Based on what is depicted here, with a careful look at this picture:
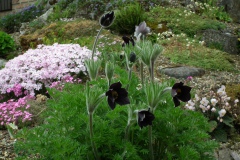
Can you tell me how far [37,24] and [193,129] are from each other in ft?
25.9

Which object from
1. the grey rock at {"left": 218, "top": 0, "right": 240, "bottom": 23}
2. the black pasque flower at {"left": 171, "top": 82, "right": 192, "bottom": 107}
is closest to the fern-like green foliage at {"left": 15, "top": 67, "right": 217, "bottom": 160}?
the black pasque flower at {"left": 171, "top": 82, "right": 192, "bottom": 107}

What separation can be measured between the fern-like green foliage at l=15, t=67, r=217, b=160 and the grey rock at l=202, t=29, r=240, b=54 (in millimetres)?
5211

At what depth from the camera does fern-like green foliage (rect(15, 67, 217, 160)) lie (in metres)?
1.99

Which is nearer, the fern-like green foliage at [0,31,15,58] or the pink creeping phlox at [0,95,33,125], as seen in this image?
the pink creeping phlox at [0,95,33,125]

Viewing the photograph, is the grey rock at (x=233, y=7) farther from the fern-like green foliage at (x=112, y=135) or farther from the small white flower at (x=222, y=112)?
the fern-like green foliage at (x=112, y=135)

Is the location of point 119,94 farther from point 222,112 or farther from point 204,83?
point 204,83

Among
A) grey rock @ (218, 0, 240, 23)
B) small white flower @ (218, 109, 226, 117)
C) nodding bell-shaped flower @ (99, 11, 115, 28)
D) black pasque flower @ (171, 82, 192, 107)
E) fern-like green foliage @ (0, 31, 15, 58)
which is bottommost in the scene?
fern-like green foliage @ (0, 31, 15, 58)

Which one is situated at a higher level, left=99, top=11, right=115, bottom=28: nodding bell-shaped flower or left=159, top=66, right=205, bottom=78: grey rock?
left=99, top=11, right=115, bottom=28: nodding bell-shaped flower

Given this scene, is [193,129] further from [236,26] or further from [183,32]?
[236,26]

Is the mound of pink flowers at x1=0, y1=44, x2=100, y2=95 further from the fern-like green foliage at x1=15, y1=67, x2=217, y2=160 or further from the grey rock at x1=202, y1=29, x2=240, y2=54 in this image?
the grey rock at x1=202, y1=29, x2=240, y2=54

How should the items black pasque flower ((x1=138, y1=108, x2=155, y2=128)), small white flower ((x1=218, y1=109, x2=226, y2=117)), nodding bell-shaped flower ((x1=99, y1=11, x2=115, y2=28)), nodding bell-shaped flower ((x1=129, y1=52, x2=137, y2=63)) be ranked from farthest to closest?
1. small white flower ((x1=218, y1=109, x2=226, y2=117))
2. nodding bell-shaped flower ((x1=99, y1=11, x2=115, y2=28))
3. nodding bell-shaped flower ((x1=129, y1=52, x2=137, y2=63))
4. black pasque flower ((x1=138, y1=108, x2=155, y2=128))

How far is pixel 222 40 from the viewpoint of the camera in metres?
7.27

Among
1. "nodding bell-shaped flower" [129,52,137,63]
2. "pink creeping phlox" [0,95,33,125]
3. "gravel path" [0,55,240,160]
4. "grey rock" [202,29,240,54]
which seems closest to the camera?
"nodding bell-shaped flower" [129,52,137,63]

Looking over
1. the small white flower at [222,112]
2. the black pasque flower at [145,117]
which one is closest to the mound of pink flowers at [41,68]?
the small white flower at [222,112]
